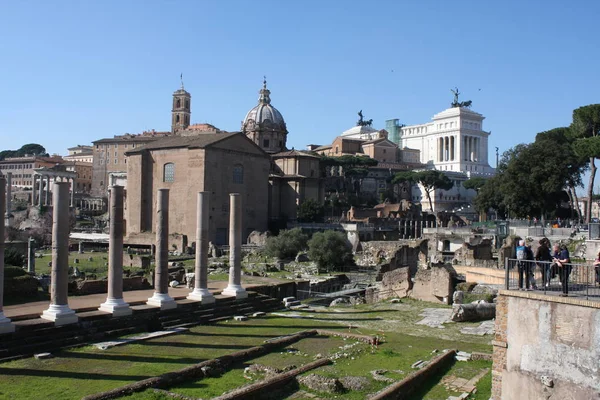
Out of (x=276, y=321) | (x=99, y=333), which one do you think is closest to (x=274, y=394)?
(x=99, y=333)

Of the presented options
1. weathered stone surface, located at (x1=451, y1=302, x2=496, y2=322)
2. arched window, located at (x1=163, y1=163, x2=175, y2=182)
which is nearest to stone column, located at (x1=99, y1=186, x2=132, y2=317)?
weathered stone surface, located at (x1=451, y1=302, x2=496, y2=322)

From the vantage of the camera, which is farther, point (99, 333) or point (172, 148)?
point (172, 148)

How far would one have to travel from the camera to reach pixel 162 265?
16297mm

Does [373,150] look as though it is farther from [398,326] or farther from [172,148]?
[398,326]

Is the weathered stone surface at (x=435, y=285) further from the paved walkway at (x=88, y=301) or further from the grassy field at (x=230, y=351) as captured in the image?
the paved walkway at (x=88, y=301)

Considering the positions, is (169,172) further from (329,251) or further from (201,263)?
(201,263)

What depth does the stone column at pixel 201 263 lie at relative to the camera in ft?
56.1

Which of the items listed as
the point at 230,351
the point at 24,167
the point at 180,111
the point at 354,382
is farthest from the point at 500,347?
the point at 24,167

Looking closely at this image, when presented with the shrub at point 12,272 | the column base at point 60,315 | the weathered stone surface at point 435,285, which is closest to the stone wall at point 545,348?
the column base at point 60,315

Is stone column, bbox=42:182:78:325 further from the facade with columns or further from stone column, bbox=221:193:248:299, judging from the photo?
the facade with columns

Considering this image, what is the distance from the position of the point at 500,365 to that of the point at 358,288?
17249 millimetres

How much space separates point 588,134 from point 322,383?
34.8 metres

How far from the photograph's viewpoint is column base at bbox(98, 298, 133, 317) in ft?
47.3

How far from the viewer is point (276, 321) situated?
1673 centimetres
